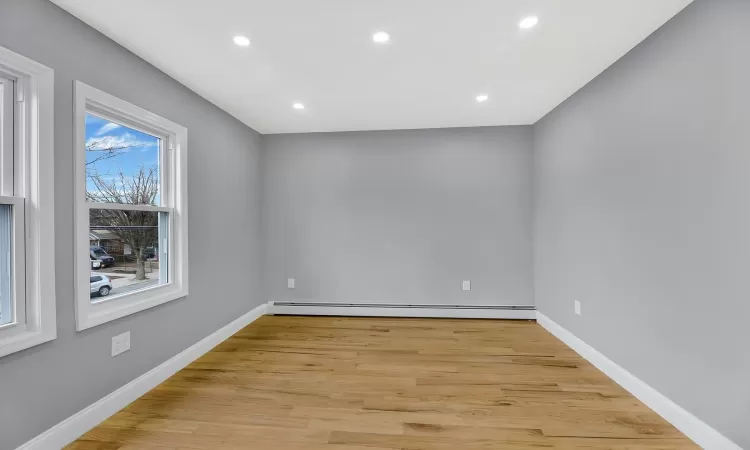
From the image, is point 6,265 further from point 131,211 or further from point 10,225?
point 131,211

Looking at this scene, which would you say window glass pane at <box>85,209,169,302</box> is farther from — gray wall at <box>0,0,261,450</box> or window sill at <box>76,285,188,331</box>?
gray wall at <box>0,0,261,450</box>

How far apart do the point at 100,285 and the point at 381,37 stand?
247 centimetres

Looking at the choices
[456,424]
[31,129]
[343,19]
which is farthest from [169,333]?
[343,19]

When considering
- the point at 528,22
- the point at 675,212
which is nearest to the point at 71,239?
the point at 528,22

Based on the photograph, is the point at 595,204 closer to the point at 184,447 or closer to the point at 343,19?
the point at 343,19

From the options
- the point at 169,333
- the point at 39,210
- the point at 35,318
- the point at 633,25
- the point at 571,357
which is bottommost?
the point at 571,357

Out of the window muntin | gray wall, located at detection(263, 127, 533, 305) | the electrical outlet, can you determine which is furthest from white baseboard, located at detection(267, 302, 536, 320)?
the window muntin

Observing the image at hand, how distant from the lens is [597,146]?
272 centimetres

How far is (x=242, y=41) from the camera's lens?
2.13 metres

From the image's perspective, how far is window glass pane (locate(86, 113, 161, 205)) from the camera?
6.90 feet

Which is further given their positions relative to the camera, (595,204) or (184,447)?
(595,204)

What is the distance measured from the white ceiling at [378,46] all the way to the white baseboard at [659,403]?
2.32 meters

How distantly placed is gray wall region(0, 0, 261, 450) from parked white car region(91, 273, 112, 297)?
0.76ft

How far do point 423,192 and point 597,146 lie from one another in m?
1.95
